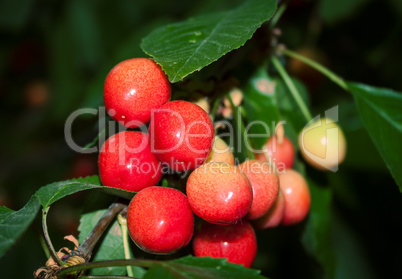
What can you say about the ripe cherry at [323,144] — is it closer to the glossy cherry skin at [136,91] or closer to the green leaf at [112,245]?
the glossy cherry skin at [136,91]

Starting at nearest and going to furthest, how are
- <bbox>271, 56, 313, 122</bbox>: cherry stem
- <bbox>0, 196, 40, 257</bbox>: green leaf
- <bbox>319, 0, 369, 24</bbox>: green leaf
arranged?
<bbox>0, 196, 40, 257</bbox>: green leaf < <bbox>271, 56, 313, 122</bbox>: cherry stem < <bbox>319, 0, 369, 24</bbox>: green leaf

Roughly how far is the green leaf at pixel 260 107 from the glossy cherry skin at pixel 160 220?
0.47 metres

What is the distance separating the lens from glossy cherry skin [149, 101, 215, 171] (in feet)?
2.90

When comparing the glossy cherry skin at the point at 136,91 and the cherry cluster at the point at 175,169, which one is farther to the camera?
the glossy cherry skin at the point at 136,91

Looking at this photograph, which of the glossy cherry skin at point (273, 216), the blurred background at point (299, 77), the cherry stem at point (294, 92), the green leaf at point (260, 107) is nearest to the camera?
the glossy cherry skin at point (273, 216)

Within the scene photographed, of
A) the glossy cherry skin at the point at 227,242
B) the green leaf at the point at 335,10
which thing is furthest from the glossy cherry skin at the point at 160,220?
the green leaf at the point at 335,10

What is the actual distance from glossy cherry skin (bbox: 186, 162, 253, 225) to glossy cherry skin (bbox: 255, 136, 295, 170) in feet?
1.22

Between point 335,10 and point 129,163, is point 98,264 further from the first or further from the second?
point 335,10

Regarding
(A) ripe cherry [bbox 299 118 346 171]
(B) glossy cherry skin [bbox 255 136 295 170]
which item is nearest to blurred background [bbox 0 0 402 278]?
(A) ripe cherry [bbox 299 118 346 171]

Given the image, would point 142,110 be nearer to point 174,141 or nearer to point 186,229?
point 174,141

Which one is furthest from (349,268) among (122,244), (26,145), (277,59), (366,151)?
Result: (26,145)

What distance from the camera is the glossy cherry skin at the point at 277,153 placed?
4.13 feet

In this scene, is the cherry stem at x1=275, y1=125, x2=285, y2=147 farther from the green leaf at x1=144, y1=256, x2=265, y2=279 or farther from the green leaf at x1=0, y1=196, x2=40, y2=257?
the green leaf at x1=0, y1=196, x2=40, y2=257

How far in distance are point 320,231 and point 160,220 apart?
0.80 meters
